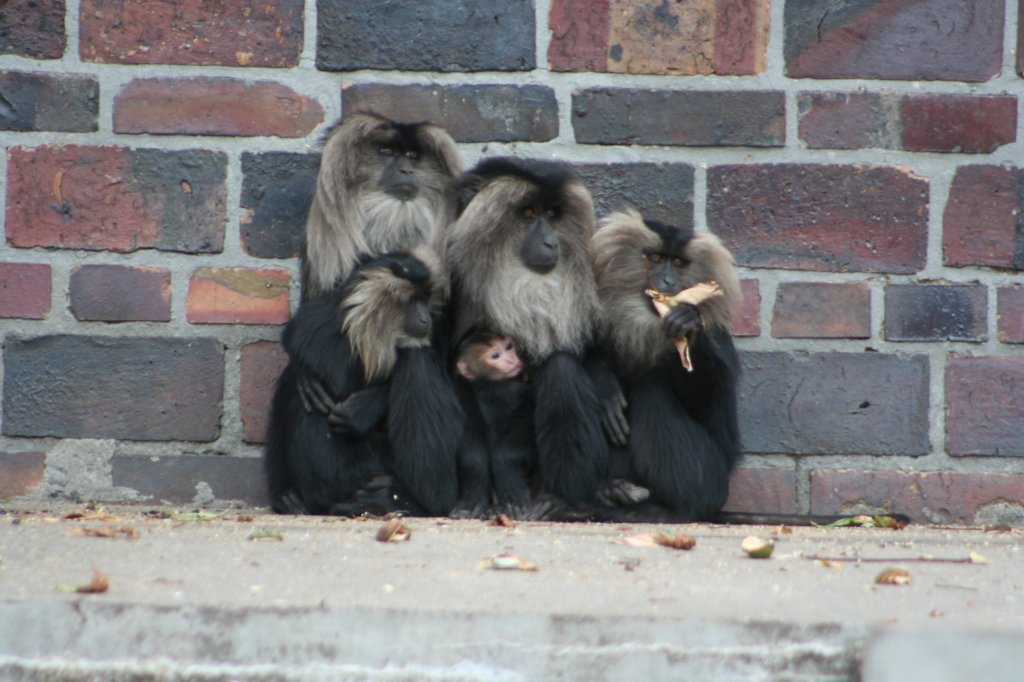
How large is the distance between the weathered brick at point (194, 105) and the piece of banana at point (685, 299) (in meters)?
1.56

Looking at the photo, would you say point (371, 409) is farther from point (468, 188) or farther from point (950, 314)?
point (950, 314)

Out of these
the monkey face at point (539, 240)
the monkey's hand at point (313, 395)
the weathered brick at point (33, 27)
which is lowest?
the monkey's hand at point (313, 395)

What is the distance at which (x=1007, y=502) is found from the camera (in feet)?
15.8

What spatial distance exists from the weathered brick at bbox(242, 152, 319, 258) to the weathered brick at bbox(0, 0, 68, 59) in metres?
0.80

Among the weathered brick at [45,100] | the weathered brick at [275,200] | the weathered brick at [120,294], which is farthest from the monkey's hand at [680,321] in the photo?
the weathered brick at [45,100]

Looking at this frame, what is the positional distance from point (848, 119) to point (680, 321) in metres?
1.19

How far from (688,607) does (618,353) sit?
2242 mm

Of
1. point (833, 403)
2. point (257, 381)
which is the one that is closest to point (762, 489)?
point (833, 403)

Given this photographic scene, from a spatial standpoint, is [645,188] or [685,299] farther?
[645,188]

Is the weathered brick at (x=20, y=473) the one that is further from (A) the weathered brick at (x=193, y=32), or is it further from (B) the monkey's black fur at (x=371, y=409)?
(A) the weathered brick at (x=193, y=32)

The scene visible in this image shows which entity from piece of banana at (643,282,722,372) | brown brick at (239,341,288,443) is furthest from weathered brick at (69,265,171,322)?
piece of banana at (643,282,722,372)

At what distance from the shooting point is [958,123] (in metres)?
4.87

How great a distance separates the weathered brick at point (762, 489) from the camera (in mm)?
4895

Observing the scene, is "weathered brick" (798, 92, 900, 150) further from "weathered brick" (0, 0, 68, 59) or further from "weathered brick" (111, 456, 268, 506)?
"weathered brick" (0, 0, 68, 59)
